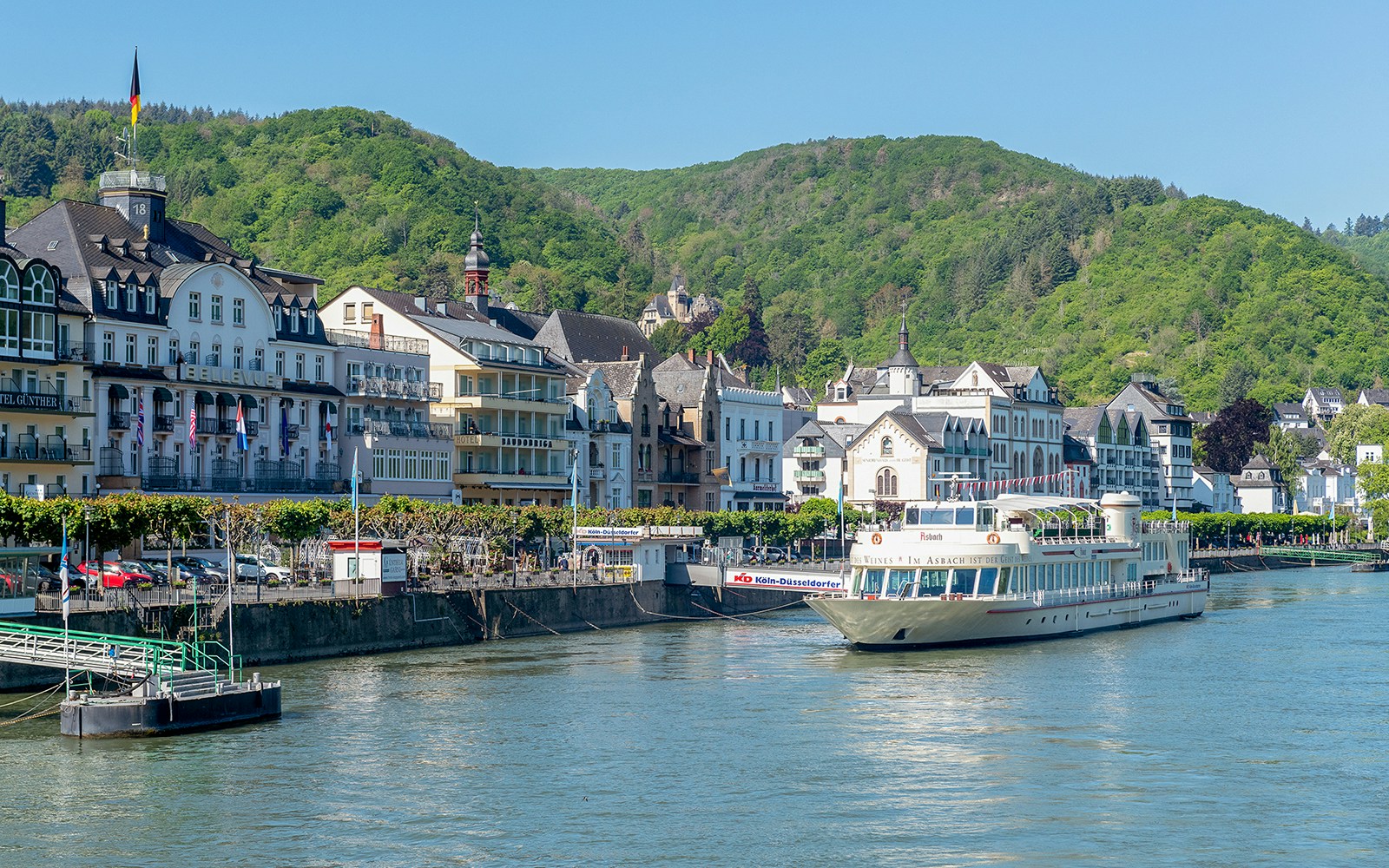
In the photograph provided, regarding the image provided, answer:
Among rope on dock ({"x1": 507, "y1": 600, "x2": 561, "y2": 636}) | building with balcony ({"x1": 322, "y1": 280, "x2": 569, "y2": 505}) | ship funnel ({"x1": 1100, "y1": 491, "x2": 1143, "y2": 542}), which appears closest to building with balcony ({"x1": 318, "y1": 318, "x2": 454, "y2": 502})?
building with balcony ({"x1": 322, "y1": 280, "x2": 569, "y2": 505})

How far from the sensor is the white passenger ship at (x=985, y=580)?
258ft

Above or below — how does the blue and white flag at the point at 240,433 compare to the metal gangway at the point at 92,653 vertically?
above

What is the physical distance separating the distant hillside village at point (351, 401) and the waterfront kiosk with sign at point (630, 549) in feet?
20.5

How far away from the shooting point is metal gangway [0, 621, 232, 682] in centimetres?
5275

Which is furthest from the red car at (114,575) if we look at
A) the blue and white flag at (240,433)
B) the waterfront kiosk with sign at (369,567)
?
the blue and white flag at (240,433)

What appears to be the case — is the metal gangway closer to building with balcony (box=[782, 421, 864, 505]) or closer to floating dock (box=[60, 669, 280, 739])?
floating dock (box=[60, 669, 280, 739])

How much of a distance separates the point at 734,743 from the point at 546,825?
37.2 feet

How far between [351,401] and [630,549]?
63.1ft

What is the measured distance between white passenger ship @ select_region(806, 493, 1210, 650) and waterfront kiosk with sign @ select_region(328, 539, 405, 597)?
17.5 m

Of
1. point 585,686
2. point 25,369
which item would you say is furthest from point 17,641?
point 25,369

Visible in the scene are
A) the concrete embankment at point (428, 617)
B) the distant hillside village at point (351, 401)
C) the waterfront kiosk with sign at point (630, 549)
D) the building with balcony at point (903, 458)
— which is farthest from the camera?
the building with balcony at point (903, 458)

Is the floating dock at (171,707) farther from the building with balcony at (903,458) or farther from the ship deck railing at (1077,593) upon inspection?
the building with balcony at (903,458)

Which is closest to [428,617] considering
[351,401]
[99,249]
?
[99,249]

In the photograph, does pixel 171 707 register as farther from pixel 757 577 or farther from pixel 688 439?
pixel 688 439
